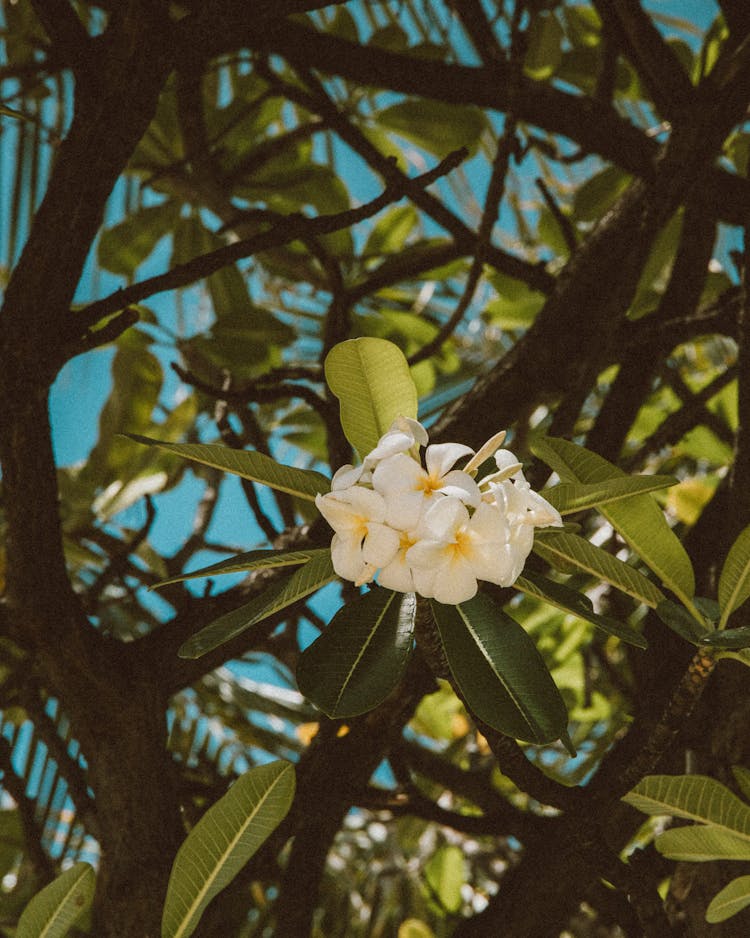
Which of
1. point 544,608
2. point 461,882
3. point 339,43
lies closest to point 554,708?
point 544,608

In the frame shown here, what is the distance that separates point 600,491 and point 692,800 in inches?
10.6

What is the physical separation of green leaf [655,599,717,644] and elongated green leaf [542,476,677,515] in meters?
0.09

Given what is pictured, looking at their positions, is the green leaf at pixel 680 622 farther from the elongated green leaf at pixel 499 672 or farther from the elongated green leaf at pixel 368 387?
the elongated green leaf at pixel 368 387

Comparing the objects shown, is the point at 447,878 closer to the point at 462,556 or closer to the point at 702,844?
the point at 702,844

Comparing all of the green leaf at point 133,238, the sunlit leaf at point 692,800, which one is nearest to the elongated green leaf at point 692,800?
the sunlit leaf at point 692,800

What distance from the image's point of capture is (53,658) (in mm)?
928

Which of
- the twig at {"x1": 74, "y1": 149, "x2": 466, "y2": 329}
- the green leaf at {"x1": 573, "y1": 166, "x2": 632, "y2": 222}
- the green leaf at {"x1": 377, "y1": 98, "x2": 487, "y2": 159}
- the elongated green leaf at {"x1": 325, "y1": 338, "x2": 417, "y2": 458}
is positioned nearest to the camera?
the elongated green leaf at {"x1": 325, "y1": 338, "x2": 417, "y2": 458}

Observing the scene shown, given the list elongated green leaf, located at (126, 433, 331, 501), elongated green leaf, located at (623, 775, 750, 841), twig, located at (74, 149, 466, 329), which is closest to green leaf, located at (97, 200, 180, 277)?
twig, located at (74, 149, 466, 329)

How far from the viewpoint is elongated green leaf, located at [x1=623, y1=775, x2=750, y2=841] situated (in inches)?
28.7

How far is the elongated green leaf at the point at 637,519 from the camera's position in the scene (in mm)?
737

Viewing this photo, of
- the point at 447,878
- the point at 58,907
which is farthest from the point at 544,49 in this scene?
the point at 58,907

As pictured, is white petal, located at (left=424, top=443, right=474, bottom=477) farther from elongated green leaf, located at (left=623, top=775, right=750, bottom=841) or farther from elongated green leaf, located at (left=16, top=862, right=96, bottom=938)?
elongated green leaf, located at (left=16, top=862, right=96, bottom=938)

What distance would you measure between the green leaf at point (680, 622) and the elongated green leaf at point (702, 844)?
18 cm

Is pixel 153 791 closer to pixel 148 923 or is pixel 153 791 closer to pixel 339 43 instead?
pixel 148 923
